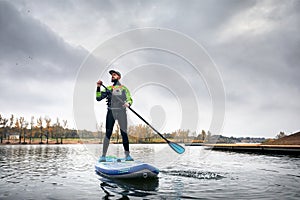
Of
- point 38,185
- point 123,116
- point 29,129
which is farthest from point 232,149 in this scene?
point 29,129

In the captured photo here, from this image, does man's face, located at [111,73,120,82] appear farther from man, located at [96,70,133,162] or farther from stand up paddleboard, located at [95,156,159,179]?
stand up paddleboard, located at [95,156,159,179]

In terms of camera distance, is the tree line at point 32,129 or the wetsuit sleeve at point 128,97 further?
the tree line at point 32,129

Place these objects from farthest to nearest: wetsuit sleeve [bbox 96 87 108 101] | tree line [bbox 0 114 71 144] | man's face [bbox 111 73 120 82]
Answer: tree line [bbox 0 114 71 144]
man's face [bbox 111 73 120 82]
wetsuit sleeve [bbox 96 87 108 101]

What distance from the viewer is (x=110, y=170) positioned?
8.66 meters

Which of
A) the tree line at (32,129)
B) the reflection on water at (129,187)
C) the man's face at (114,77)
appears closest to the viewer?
the reflection on water at (129,187)

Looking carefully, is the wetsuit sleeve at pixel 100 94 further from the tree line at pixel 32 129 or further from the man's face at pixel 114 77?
the tree line at pixel 32 129

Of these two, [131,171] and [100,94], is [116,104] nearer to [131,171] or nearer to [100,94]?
[100,94]

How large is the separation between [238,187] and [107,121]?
202 inches

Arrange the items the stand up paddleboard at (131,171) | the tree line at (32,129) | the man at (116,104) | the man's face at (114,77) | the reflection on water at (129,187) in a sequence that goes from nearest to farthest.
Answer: the reflection on water at (129,187) < the stand up paddleboard at (131,171) < the man at (116,104) < the man's face at (114,77) < the tree line at (32,129)

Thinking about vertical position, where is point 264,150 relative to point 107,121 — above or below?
below

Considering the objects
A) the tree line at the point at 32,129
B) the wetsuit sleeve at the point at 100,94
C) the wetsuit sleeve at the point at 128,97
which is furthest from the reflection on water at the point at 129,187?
the tree line at the point at 32,129

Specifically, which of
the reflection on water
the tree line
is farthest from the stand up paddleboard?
the tree line

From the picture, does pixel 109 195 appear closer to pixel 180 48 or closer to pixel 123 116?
pixel 123 116

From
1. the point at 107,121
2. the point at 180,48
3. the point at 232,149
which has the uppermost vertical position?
the point at 180,48
